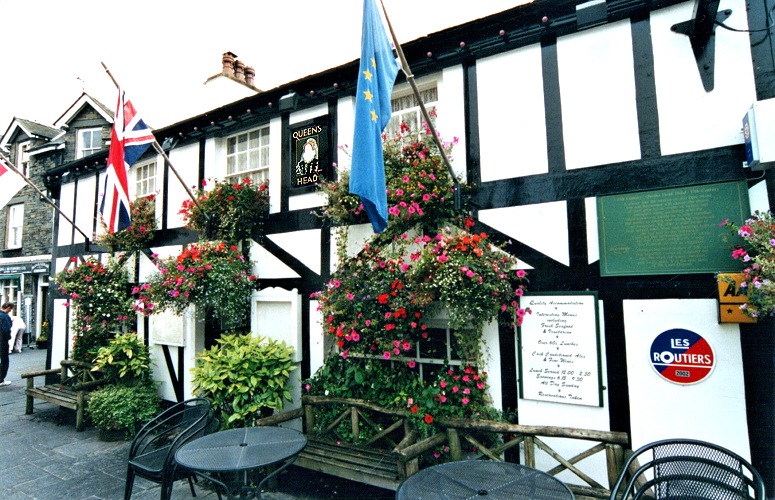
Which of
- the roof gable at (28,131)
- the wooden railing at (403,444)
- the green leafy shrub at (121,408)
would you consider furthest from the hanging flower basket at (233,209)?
the roof gable at (28,131)

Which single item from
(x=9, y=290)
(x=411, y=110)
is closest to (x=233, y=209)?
(x=411, y=110)

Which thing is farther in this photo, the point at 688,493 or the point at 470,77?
the point at 470,77

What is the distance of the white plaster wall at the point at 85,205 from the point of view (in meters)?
10.2

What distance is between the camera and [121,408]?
6.88m

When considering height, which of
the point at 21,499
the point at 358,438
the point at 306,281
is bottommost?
the point at 21,499

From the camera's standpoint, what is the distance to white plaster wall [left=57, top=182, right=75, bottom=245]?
35.3ft

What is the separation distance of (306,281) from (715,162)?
4.83 meters

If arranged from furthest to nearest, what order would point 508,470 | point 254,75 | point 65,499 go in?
point 254,75, point 65,499, point 508,470

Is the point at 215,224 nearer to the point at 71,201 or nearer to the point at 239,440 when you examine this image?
the point at 239,440

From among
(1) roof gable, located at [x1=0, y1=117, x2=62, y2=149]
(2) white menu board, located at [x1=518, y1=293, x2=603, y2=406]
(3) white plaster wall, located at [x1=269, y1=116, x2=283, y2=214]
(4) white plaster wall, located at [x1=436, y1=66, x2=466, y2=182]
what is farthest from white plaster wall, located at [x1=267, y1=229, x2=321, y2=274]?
(1) roof gable, located at [x1=0, y1=117, x2=62, y2=149]

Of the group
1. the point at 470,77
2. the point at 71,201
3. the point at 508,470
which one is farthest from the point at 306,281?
the point at 71,201

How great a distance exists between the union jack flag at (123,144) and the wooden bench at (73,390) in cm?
314

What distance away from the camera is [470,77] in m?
5.25

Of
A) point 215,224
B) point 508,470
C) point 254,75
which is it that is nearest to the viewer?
point 508,470
